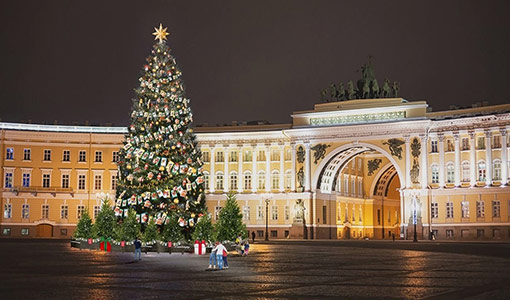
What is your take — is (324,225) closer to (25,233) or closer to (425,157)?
(425,157)

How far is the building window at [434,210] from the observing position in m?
78.5

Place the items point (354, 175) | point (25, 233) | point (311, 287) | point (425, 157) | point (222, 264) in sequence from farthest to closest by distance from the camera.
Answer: point (354, 175)
point (25, 233)
point (425, 157)
point (222, 264)
point (311, 287)

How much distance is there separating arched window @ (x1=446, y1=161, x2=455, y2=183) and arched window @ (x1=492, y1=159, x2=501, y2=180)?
14.6ft

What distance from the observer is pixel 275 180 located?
88.1 metres

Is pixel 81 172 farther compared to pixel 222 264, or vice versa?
pixel 81 172

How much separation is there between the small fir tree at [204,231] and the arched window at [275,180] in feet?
A: 148

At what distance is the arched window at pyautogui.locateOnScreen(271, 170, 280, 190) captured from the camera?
8799cm

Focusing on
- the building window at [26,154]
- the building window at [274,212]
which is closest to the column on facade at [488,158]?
the building window at [274,212]

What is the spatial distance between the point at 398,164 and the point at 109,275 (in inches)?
2276

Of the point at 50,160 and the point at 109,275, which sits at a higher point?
the point at 50,160

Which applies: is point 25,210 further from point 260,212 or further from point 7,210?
point 260,212

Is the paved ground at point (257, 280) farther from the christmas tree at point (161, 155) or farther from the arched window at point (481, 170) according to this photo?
the arched window at point (481, 170)

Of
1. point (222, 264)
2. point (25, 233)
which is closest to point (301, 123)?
point (25, 233)

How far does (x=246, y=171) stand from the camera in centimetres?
8931
